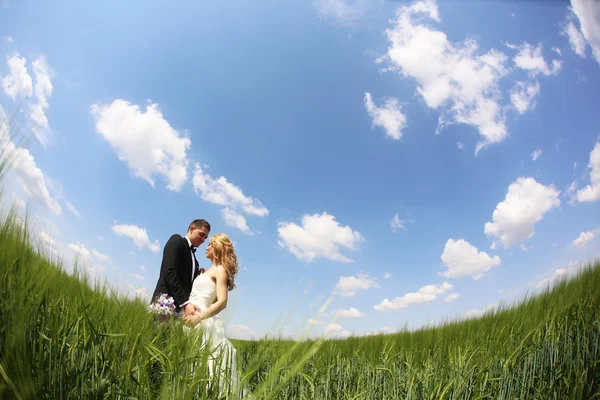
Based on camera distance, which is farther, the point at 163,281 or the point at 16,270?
the point at 163,281

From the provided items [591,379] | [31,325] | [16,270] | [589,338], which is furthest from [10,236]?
[589,338]

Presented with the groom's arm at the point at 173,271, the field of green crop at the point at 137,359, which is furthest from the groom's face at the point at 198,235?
the field of green crop at the point at 137,359

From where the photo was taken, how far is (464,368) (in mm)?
2400

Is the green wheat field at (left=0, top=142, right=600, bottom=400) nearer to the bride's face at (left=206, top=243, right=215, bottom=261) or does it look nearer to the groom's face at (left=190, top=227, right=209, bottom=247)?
the bride's face at (left=206, top=243, right=215, bottom=261)

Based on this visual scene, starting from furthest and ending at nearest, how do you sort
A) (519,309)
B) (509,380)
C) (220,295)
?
(519,309)
(220,295)
(509,380)

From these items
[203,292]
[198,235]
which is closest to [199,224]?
[198,235]

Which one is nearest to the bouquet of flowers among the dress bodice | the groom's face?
the dress bodice

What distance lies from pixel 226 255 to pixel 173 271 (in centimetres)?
77

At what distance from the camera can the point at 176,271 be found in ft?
17.0

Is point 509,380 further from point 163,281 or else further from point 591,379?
point 163,281

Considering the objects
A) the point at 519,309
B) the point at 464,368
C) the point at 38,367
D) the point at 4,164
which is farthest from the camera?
the point at 519,309

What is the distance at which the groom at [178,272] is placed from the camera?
5094 mm

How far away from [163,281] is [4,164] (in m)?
3.55

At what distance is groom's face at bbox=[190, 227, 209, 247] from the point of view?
18.7 feet
